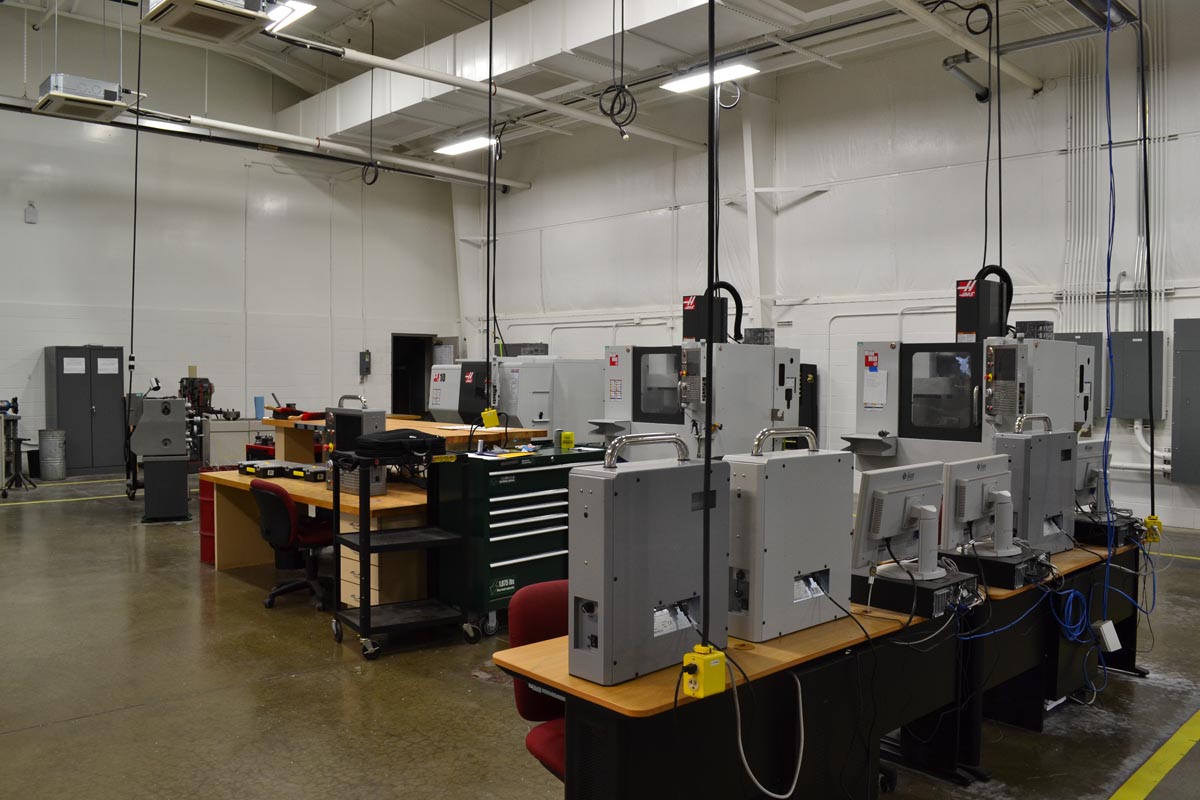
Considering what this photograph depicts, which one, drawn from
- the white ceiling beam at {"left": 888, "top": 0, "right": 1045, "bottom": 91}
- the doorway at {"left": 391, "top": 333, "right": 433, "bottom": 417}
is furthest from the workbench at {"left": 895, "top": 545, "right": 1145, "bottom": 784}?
the doorway at {"left": 391, "top": 333, "right": 433, "bottom": 417}

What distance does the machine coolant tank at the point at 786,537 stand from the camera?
6.93 ft

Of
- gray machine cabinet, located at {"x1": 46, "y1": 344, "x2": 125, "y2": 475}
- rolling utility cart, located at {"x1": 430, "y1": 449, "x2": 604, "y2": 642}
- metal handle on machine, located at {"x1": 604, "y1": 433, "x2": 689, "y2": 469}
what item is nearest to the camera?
metal handle on machine, located at {"x1": 604, "y1": 433, "x2": 689, "y2": 469}

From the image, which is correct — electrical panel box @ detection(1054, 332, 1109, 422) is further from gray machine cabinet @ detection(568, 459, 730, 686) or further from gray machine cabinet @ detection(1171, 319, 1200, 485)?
gray machine cabinet @ detection(568, 459, 730, 686)

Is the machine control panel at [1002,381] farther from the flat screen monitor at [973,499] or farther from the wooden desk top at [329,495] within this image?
the wooden desk top at [329,495]

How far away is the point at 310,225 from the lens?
38.1ft

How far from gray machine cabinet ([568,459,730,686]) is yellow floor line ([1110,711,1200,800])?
5.75ft

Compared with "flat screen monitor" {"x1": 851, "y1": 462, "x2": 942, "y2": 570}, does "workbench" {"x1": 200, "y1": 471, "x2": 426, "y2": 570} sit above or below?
below

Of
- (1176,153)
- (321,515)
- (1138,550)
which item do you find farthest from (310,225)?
(1138,550)

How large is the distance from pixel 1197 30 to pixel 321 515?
738cm

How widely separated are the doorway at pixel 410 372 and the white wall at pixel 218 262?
52 centimetres

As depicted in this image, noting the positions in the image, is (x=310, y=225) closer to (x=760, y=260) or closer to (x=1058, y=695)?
(x=760, y=260)

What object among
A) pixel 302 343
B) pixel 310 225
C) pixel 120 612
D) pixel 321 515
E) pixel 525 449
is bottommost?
pixel 120 612

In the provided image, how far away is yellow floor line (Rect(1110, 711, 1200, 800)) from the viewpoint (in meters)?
2.70

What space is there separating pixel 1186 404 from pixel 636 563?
6.35 m
